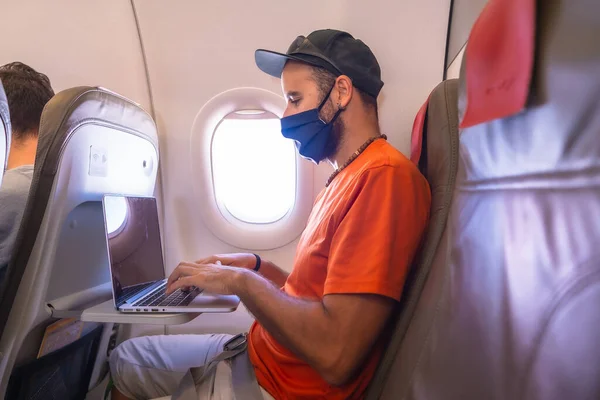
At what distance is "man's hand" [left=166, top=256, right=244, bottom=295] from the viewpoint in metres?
1.17

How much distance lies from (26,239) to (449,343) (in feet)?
3.59

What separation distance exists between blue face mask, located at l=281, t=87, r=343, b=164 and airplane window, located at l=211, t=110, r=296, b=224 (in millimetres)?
597

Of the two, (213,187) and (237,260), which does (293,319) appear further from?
(213,187)

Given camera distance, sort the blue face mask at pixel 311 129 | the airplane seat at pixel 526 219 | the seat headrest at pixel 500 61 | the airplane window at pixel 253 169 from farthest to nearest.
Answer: the airplane window at pixel 253 169 → the blue face mask at pixel 311 129 → the seat headrest at pixel 500 61 → the airplane seat at pixel 526 219

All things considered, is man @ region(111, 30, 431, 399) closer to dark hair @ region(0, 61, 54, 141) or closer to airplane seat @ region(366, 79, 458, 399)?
airplane seat @ region(366, 79, 458, 399)

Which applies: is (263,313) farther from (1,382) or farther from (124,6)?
(124,6)

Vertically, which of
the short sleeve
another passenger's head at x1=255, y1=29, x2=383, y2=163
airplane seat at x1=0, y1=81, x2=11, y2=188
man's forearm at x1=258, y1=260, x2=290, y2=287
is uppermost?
another passenger's head at x1=255, y1=29, x2=383, y2=163

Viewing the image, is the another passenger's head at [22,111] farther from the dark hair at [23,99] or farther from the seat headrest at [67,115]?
the seat headrest at [67,115]

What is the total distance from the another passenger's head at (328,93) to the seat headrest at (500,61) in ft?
2.24

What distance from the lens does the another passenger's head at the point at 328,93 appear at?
1401 mm

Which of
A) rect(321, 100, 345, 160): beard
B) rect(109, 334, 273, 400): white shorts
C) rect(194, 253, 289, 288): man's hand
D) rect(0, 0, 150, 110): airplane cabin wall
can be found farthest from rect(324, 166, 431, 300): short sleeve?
rect(0, 0, 150, 110): airplane cabin wall

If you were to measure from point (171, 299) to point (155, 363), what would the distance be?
52cm

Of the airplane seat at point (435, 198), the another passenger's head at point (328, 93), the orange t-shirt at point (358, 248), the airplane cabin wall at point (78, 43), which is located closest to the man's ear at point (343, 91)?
the another passenger's head at point (328, 93)

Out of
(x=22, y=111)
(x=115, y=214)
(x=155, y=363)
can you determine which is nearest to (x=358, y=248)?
(x=115, y=214)
